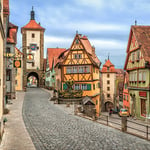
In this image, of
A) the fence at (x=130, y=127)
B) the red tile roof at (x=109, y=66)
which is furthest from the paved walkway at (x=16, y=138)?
the red tile roof at (x=109, y=66)

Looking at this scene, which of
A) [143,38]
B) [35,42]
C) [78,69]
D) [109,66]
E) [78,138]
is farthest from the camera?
[109,66]

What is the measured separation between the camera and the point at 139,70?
2611 cm

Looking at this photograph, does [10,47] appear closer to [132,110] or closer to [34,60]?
[132,110]

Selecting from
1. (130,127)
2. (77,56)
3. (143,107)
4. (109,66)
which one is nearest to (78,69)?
(77,56)

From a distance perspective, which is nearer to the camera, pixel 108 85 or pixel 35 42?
pixel 35 42

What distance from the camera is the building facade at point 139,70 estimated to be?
951 inches

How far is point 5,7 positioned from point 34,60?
4335cm

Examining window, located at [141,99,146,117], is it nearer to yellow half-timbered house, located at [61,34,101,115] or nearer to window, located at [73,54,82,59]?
yellow half-timbered house, located at [61,34,101,115]

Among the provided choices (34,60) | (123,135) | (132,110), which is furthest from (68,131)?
(34,60)

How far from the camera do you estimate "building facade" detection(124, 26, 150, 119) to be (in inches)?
951

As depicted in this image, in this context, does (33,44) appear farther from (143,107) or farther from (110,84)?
(143,107)

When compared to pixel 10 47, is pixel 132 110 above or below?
below

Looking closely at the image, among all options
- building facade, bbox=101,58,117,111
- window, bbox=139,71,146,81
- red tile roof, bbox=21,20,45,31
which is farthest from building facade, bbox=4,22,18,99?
building facade, bbox=101,58,117,111

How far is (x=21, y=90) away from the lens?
49.2m
